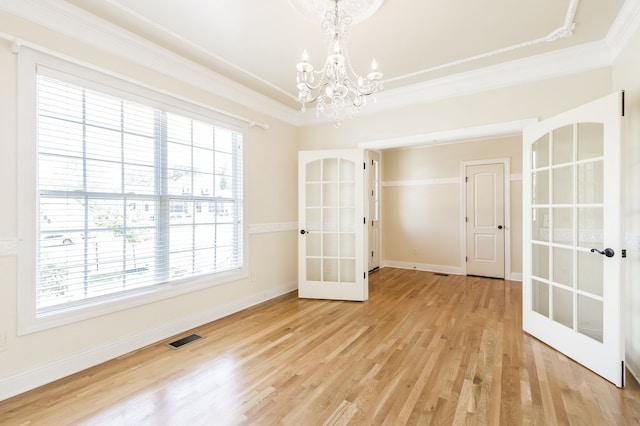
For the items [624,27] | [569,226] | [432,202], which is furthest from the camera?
[432,202]

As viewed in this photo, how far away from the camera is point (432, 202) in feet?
19.7

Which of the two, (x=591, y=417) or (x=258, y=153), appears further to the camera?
(x=258, y=153)

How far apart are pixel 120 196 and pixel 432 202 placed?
17.4 feet

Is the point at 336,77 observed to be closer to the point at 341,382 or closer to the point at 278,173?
the point at 341,382

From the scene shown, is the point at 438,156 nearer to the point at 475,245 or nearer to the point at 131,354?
the point at 475,245

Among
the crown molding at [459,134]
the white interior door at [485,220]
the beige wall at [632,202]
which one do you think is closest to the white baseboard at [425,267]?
the white interior door at [485,220]

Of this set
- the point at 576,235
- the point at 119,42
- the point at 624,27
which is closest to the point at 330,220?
the point at 576,235

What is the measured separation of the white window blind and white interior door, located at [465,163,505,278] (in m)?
4.54

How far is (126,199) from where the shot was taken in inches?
103

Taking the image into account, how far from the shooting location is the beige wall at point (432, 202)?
5.27 m

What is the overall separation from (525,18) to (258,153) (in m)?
3.06

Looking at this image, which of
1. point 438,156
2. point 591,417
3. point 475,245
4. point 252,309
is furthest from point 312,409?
point 438,156

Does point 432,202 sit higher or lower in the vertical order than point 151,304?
higher

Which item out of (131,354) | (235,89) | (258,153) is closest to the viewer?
(131,354)
